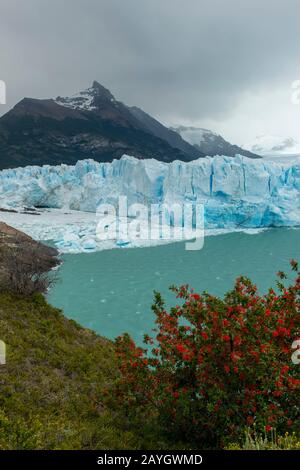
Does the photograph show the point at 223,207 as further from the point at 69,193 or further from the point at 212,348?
the point at 212,348


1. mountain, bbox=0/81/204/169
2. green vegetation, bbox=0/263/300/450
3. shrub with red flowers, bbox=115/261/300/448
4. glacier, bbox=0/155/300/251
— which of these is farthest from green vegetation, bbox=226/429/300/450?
mountain, bbox=0/81/204/169

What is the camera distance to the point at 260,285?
1903 centimetres

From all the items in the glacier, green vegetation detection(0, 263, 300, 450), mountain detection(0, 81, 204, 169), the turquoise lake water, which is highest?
mountain detection(0, 81, 204, 169)

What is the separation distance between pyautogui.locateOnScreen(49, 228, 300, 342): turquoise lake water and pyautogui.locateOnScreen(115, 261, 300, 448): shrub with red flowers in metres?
7.53

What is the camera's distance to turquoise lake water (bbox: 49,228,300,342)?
50.8ft

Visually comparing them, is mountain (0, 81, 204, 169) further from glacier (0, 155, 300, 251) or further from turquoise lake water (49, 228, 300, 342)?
turquoise lake water (49, 228, 300, 342)

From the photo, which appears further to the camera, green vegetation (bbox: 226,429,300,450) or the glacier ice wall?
the glacier ice wall

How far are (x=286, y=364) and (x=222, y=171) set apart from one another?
4462 centimetres

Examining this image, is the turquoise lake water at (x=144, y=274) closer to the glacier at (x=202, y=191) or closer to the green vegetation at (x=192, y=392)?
the green vegetation at (x=192, y=392)

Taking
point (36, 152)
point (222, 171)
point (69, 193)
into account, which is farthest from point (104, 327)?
point (36, 152)

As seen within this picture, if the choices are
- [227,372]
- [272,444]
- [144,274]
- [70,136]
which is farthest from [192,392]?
[70,136]

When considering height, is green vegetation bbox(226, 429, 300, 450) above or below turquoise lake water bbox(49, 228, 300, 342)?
above

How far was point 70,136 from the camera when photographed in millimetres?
131875

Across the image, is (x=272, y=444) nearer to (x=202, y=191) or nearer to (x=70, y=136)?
(x=202, y=191)
